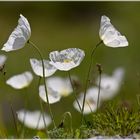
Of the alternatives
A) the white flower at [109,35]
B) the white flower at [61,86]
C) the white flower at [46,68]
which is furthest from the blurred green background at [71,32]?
the white flower at [109,35]

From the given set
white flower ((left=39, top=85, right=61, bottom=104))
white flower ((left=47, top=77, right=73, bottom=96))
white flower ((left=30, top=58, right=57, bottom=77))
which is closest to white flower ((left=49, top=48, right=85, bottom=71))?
white flower ((left=30, top=58, right=57, bottom=77))

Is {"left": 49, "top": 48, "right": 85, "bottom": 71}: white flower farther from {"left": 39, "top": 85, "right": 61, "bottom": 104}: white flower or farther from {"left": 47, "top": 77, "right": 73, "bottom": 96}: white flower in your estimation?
{"left": 47, "top": 77, "right": 73, "bottom": 96}: white flower

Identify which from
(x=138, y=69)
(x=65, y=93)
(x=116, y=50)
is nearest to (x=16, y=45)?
(x=65, y=93)

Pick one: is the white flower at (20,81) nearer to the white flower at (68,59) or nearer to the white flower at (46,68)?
the white flower at (46,68)

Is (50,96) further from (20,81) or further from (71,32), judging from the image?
(71,32)

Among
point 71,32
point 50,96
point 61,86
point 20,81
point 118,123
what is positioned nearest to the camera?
point 118,123

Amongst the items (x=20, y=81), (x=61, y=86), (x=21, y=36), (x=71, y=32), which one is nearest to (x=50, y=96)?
(x=20, y=81)

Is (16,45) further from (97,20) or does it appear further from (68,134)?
(97,20)
